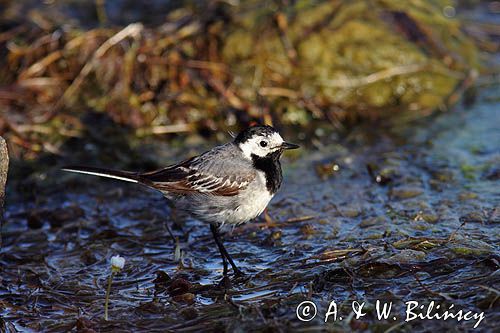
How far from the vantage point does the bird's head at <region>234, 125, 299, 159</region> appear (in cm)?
632

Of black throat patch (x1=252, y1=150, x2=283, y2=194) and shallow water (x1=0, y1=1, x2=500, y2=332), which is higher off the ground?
black throat patch (x1=252, y1=150, x2=283, y2=194)

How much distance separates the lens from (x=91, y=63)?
8.96 meters

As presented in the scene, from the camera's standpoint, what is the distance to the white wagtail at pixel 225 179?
6.05 metres

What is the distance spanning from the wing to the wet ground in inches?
22.8

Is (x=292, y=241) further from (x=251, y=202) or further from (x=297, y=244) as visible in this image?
(x=251, y=202)

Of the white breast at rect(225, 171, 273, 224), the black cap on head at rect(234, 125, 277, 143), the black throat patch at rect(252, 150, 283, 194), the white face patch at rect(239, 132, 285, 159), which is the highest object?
the black cap on head at rect(234, 125, 277, 143)

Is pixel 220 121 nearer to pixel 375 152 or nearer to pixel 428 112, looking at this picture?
pixel 375 152

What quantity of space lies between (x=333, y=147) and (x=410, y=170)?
3.37ft

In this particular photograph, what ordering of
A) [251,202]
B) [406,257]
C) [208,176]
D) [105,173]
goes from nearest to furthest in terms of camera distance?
1. [406,257]
2. [251,202]
3. [105,173]
4. [208,176]

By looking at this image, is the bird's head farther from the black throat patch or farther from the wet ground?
the wet ground

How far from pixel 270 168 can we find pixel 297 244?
0.66 metres

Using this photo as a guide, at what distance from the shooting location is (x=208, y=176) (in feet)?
20.4

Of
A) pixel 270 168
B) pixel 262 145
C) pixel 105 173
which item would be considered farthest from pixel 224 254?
pixel 105 173

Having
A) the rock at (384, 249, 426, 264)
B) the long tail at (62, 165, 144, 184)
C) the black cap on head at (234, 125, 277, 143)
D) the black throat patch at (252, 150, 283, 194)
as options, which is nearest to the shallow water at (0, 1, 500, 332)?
the rock at (384, 249, 426, 264)
